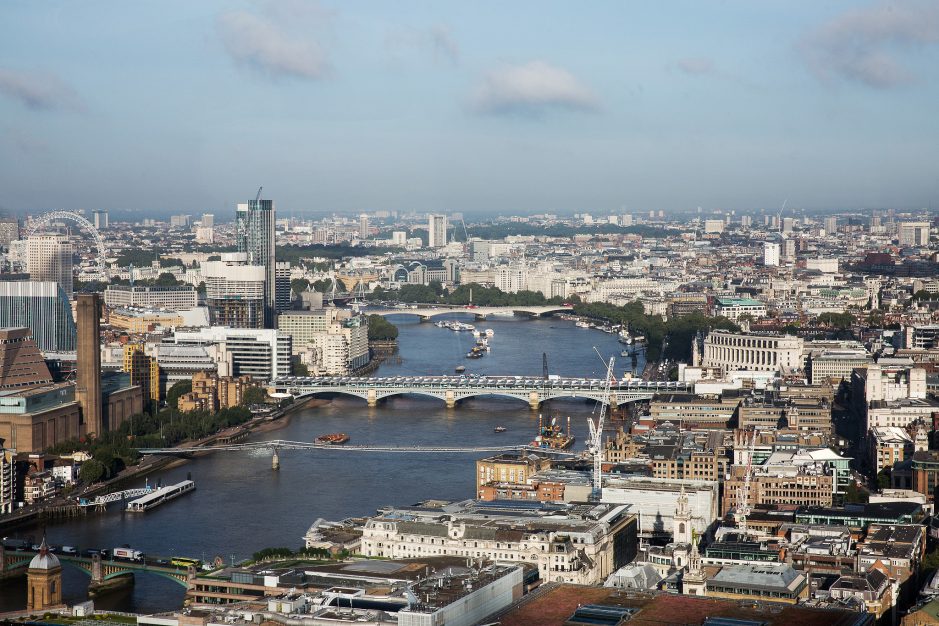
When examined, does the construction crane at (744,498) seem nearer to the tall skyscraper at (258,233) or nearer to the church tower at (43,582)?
the church tower at (43,582)

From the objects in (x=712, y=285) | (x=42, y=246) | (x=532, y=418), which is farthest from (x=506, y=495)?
(x=712, y=285)

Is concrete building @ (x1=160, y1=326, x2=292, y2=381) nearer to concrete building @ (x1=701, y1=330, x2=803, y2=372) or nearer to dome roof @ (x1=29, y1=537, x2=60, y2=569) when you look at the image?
concrete building @ (x1=701, y1=330, x2=803, y2=372)

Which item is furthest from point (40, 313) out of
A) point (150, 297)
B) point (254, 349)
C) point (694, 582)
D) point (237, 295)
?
point (694, 582)

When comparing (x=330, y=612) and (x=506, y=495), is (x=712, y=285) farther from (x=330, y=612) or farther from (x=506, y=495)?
(x=330, y=612)

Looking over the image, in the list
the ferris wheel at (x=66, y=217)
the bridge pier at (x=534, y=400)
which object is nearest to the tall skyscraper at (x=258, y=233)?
the ferris wheel at (x=66, y=217)

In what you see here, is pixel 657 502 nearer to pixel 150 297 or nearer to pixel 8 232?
pixel 150 297

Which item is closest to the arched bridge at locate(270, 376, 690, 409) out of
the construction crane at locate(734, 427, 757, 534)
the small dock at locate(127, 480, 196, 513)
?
the construction crane at locate(734, 427, 757, 534)
